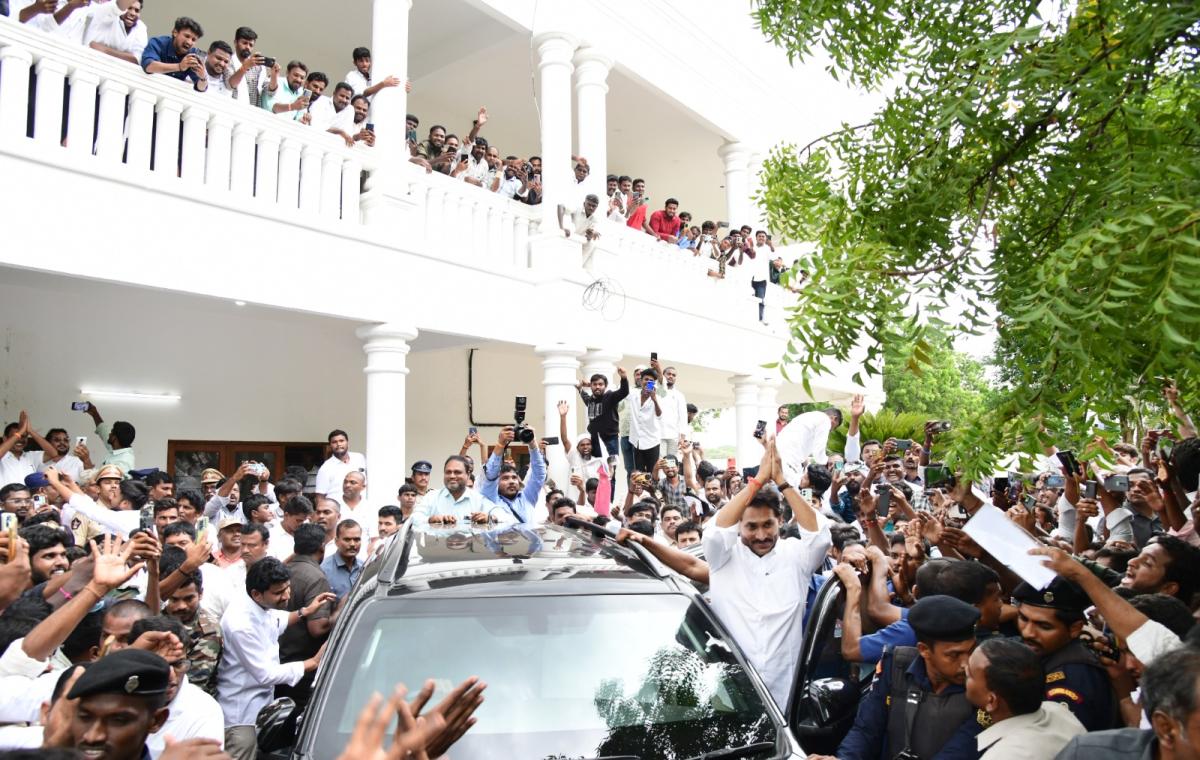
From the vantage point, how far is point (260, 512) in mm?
6387

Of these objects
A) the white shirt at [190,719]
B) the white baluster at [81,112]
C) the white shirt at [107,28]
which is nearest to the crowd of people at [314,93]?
the white shirt at [107,28]

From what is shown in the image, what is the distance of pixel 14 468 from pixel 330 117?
15.1ft

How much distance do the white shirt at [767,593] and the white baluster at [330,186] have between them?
19.9ft

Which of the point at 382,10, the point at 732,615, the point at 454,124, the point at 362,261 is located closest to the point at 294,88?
the point at 382,10

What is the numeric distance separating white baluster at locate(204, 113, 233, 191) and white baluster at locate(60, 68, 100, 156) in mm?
971

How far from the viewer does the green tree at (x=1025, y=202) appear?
2.25 metres

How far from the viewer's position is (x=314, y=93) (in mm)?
9164

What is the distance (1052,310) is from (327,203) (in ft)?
25.2

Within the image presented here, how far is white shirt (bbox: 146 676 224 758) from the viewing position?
3104 mm

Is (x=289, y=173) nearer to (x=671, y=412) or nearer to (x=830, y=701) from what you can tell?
(x=671, y=412)

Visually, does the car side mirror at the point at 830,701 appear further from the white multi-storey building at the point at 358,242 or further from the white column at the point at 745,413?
the white column at the point at 745,413

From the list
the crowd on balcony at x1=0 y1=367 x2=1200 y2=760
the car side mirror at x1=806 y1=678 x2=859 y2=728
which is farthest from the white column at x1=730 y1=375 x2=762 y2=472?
the car side mirror at x1=806 y1=678 x2=859 y2=728

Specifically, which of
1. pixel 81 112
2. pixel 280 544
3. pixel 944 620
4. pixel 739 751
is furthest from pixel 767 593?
pixel 81 112

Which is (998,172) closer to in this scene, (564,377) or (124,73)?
(124,73)
